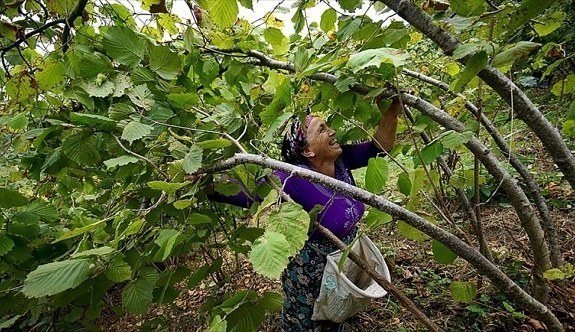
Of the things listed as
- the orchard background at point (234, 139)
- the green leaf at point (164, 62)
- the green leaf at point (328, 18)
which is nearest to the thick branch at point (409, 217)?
the orchard background at point (234, 139)

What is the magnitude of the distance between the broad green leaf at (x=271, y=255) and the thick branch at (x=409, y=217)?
25 centimetres

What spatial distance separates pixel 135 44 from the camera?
137 cm

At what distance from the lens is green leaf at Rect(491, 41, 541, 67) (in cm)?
88

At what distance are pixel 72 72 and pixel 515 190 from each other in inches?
70.7

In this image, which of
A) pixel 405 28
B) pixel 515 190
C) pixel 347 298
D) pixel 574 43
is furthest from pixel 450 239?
pixel 574 43

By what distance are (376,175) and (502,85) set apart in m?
0.41

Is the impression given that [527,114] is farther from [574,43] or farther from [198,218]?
[574,43]

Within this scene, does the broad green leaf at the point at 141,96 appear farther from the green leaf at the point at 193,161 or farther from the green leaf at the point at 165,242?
the green leaf at the point at 165,242

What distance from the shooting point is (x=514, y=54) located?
35.3 inches

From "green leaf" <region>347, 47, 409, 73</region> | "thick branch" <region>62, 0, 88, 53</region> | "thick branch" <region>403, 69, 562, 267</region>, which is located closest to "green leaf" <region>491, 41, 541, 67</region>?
"green leaf" <region>347, 47, 409, 73</region>

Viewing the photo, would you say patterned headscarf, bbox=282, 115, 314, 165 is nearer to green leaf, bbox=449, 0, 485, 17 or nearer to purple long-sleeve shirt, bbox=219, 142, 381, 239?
purple long-sleeve shirt, bbox=219, 142, 381, 239

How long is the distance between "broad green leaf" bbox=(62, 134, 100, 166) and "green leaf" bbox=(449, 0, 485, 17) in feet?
4.11

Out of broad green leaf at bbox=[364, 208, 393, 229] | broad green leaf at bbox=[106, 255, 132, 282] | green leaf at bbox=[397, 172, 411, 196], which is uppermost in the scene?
green leaf at bbox=[397, 172, 411, 196]

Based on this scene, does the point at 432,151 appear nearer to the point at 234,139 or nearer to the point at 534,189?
the point at 234,139
